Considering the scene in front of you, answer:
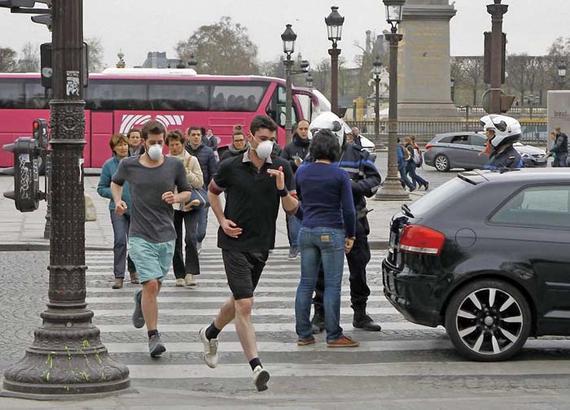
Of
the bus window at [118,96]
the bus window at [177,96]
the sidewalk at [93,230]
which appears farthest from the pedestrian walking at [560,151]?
the bus window at [118,96]

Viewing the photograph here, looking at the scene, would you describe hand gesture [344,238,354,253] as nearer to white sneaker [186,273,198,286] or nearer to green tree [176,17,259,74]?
white sneaker [186,273,198,286]

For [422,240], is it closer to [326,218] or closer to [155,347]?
[326,218]

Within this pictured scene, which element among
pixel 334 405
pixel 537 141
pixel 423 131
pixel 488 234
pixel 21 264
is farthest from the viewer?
pixel 537 141

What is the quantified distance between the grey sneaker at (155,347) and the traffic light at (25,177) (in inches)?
146

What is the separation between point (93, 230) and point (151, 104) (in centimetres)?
2509

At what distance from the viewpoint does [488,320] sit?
410 inches

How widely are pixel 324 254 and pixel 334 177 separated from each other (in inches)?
25.5

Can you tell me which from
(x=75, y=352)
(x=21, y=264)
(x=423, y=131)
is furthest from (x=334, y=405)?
(x=423, y=131)

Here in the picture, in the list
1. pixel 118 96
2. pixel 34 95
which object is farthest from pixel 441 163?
pixel 34 95

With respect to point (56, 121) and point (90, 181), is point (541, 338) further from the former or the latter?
point (90, 181)

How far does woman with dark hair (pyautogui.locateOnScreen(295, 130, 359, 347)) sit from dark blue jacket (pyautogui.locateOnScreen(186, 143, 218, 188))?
5.99 metres

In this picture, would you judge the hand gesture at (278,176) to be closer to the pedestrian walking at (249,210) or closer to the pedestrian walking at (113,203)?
the pedestrian walking at (249,210)

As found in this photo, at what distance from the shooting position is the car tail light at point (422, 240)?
416 inches

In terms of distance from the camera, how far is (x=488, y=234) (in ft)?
34.5
